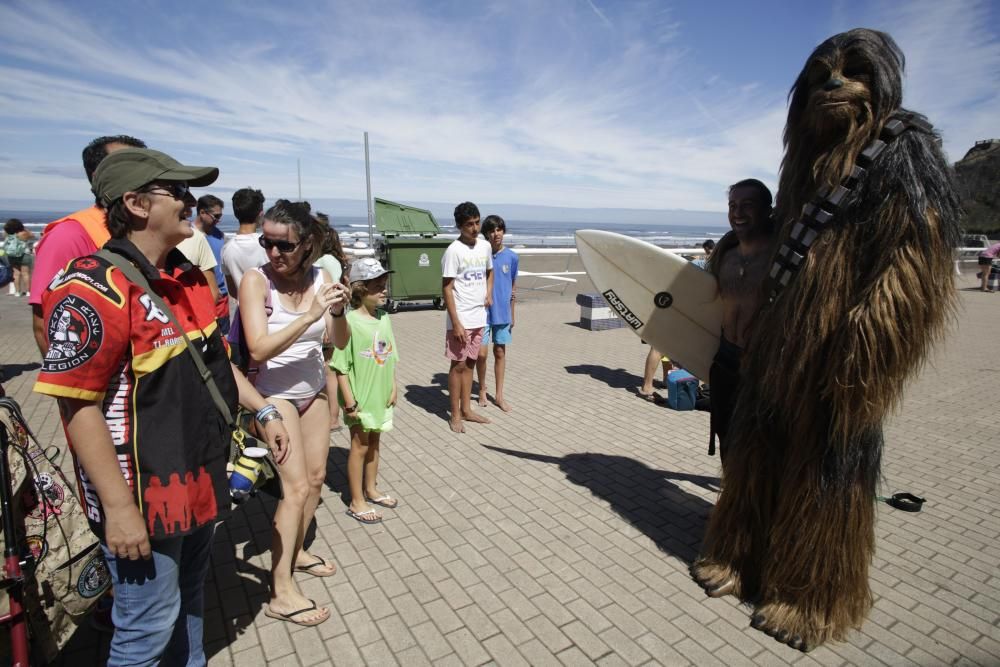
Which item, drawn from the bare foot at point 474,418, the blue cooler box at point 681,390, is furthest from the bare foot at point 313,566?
the blue cooler box at point 681,390

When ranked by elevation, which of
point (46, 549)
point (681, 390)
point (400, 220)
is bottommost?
point (681, 390)

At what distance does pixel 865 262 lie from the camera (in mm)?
2277

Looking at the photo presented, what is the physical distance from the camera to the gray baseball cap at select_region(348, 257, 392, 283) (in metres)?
3.57

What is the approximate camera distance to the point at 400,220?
11391 millimetres

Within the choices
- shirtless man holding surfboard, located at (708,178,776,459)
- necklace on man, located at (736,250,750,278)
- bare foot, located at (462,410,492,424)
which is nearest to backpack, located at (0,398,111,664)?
shirtless man holding surfboard, located at (708,178,776,459)

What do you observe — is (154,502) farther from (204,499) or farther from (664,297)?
(664,297)

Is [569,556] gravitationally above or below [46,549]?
below

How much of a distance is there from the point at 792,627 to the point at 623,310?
6.37ft

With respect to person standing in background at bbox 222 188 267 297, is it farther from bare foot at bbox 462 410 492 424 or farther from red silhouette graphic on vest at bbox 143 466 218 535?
red silhouette graphic on vest at bbox 143 466 218 535

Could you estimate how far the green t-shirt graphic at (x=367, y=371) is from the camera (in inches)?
140

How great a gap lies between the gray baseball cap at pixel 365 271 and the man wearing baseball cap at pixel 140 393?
1578mm

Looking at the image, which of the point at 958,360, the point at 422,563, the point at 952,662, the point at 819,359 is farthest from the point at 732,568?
the point at 958,360

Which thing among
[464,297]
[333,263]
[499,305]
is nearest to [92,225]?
[333,263]

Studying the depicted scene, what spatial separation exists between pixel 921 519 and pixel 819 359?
2.34m
